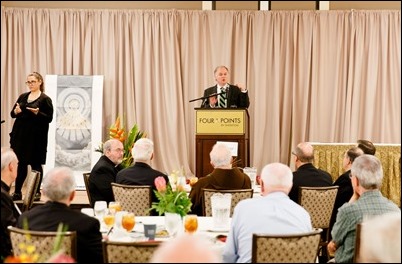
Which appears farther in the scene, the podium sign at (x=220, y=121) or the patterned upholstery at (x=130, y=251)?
the podium sign at (x=220, y=121)

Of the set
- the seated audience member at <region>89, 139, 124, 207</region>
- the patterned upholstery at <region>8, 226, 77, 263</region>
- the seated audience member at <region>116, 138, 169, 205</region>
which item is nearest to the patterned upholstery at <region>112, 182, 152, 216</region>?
the seated audience member at <region>116, 138, 169, 205</region>

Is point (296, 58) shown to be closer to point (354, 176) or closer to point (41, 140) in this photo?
point (41, 140)

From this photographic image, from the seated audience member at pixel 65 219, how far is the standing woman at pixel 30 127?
14.7 ft

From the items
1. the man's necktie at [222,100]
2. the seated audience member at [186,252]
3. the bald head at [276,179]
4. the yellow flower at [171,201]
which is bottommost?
the yellow flower at [171,201]

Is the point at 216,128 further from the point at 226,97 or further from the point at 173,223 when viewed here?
the point at 173,223

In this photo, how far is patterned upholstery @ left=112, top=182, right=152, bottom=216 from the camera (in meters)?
5.69

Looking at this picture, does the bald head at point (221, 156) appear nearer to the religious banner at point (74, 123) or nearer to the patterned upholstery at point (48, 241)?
the patterned upholstery at point (48, 241)

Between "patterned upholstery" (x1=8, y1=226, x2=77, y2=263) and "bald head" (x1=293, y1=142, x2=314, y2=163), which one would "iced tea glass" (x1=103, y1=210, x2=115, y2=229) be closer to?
"patterned upholstery" (x1=8, y1=226, x2=77, y2=263)

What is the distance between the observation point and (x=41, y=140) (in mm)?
8531

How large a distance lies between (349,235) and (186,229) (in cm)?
99

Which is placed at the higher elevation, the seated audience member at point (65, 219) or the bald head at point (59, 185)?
the bald head at point (59, 185)

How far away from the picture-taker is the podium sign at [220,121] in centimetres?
882

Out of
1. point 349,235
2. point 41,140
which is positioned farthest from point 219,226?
point 41,140

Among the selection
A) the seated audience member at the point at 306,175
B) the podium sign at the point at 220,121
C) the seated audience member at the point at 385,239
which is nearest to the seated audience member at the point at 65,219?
the seated audience member at the point at 385,239
